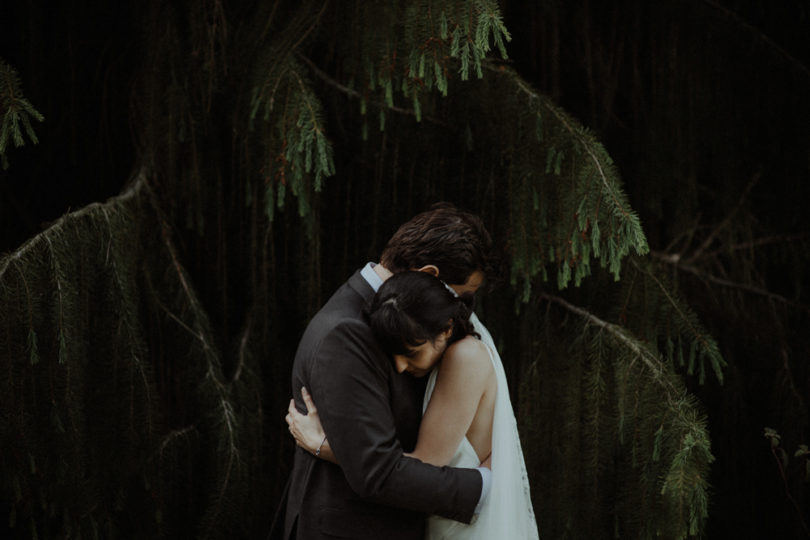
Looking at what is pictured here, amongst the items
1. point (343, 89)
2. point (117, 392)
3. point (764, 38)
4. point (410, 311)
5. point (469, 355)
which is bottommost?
point (117, 392)

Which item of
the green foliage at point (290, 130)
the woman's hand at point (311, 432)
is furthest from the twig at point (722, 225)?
the woman's hand at point (311, 432)

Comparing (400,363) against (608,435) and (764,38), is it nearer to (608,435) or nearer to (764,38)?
(608,435)

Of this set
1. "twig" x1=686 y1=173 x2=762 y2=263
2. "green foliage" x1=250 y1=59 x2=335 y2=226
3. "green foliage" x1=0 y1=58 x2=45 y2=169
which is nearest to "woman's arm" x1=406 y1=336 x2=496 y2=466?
"green foliage" x1=250 y1=59 x2=335 y2=226

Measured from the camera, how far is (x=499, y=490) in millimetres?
1878

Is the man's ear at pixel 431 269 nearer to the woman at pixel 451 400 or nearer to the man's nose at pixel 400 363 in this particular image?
the woman at pixel 451 400

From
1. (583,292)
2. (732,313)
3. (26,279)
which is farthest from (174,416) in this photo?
(732,313)

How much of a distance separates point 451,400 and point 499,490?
10.4 inches

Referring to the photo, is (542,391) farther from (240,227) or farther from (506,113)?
(240,227)

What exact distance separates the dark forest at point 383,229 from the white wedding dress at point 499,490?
1.13 ft

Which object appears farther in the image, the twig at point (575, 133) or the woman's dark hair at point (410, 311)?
the twig at point (575, 133)

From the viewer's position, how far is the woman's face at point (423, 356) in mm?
1773

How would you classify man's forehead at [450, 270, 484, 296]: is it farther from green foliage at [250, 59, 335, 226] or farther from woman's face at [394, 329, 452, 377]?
green foliage at [250, 59, 335, 226]

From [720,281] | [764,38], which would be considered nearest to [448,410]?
[720,281]

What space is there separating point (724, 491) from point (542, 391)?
1.24 m
